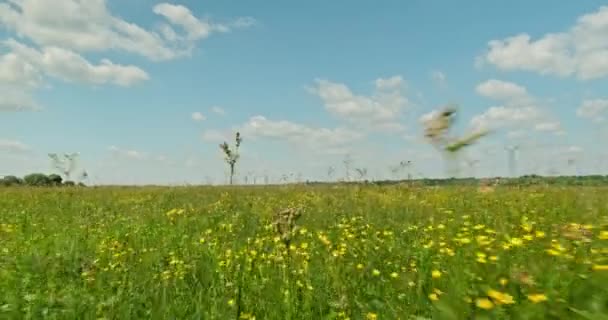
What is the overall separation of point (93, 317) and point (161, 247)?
2.81 metres

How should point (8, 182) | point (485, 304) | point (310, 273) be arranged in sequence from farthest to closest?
point (8, 182), point (310, 273), point (485, 304)

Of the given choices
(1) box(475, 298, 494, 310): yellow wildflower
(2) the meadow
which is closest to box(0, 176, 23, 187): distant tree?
(2) the meadow

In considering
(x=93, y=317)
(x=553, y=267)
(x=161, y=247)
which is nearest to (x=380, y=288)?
(x=553, y=267)

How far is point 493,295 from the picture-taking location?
1.71 m

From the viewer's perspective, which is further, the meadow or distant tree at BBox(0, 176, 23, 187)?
distant tree at BBox(0, 176, 23, 187)

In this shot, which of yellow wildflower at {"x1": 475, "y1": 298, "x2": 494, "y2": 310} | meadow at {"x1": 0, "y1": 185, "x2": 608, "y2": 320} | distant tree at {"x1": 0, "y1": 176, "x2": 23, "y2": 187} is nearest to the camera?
yellow wildflower at {"x1": 475, "y1": 298, "x2": 494, "y2": 310}

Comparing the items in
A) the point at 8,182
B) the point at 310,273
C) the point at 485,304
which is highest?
the point at 8,182

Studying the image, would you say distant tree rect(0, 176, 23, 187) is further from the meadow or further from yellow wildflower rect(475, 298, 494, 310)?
yellow wildflower rect(475, 298, 494, 310)

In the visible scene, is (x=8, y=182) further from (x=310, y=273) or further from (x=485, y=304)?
(x=485, y=304)

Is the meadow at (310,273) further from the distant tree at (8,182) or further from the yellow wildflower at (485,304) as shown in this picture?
the distant tree at (8,182)

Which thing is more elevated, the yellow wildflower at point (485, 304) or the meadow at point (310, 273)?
the yellow wildflower at point (485, 304)

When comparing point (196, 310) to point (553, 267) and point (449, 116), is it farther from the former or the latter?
point (449, 116)

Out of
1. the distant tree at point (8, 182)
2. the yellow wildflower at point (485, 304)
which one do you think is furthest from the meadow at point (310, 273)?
the distant tree at point (8, 182)

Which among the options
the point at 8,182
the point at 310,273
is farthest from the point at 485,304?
the point at 8,182
